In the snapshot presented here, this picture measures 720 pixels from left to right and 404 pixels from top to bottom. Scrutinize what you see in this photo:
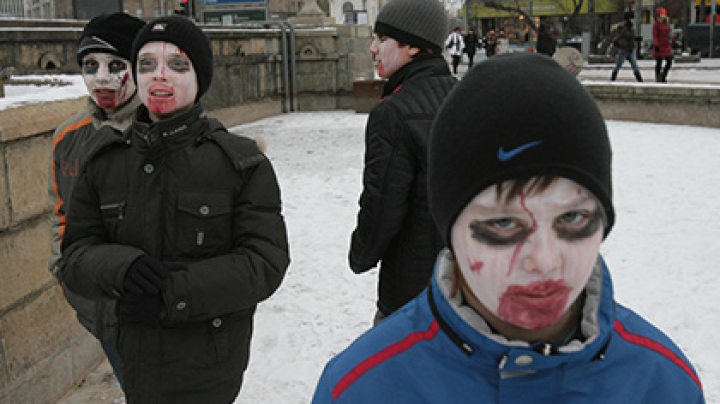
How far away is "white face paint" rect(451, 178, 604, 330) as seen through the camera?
1.19 meters

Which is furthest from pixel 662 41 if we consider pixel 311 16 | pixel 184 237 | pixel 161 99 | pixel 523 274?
pixel 523 274

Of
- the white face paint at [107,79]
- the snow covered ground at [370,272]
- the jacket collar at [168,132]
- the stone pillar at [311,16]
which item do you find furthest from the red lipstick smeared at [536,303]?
the stone pillar at [311,16]

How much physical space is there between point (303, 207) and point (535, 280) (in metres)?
6.55

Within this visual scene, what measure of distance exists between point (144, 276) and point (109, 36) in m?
1.20

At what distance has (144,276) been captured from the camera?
211cm

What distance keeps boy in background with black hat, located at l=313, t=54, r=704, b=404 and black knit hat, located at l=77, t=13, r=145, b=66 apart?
1988mm

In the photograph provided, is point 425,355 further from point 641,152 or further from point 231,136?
point 641,152

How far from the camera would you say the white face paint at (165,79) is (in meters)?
2.37

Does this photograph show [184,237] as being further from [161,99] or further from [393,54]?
[393,54]

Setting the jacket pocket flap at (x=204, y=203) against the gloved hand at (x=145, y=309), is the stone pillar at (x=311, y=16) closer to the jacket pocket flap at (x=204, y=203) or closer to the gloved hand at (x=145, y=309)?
the jacket pocket flap at (x=204, y=203)

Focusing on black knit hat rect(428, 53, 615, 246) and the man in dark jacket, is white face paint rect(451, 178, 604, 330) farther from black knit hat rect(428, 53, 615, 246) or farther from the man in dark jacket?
the man in dark jacket

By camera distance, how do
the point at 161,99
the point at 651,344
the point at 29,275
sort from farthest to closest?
the point at 29,275
the point at 161,99
the point at 651,344

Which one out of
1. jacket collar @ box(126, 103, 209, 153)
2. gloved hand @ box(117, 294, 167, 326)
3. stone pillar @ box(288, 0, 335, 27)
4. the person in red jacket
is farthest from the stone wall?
the person in red jacket

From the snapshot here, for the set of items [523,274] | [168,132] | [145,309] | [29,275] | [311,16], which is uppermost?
[311,16]
